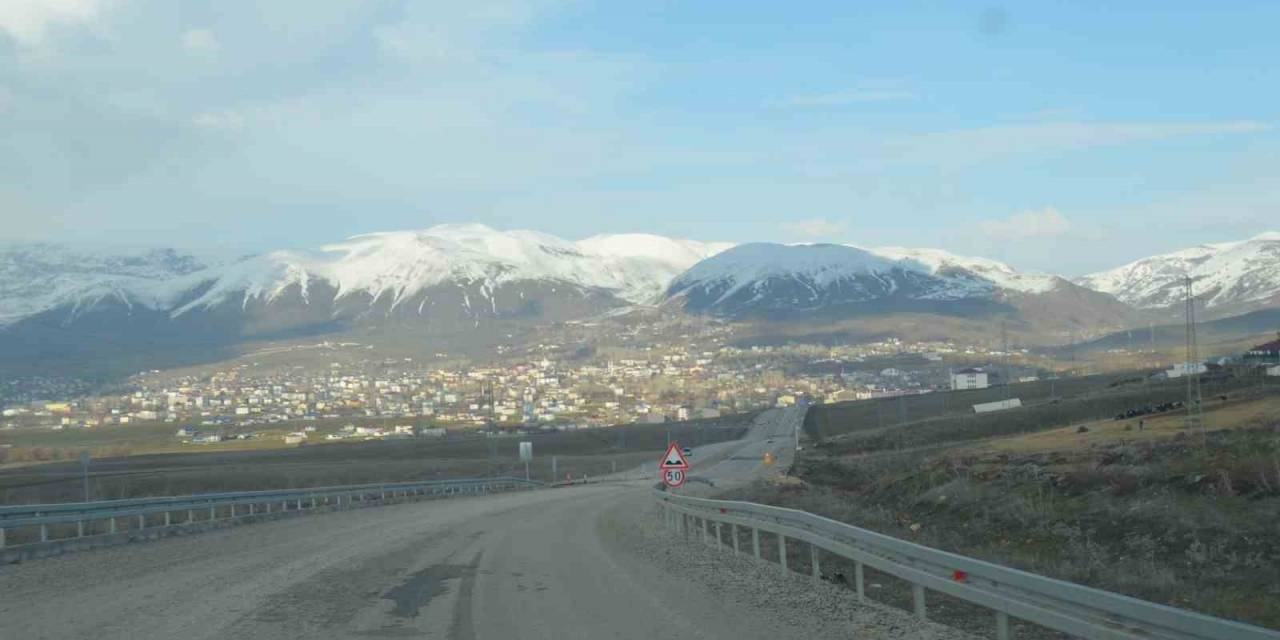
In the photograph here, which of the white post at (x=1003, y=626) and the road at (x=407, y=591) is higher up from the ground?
the white post at (x=1003, y=626)

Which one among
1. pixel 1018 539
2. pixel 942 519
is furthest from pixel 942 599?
pixel 942 519

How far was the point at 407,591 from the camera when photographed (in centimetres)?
1475

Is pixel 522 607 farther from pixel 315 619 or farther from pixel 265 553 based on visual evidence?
pixel 265 553

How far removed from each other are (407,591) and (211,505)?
18995 mm

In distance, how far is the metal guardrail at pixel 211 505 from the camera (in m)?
23.4

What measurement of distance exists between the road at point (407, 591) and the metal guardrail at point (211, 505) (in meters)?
1.44

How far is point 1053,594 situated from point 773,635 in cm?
307

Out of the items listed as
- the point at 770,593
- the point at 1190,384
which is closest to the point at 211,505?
the point at 770,593

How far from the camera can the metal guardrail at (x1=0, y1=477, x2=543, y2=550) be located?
76.8 feet

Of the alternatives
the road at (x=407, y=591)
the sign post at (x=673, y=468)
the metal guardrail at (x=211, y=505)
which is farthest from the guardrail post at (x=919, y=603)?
the sign post at (x=673, y=468)

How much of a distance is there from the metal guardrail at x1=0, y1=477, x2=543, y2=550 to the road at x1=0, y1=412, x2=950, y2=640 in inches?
56.5

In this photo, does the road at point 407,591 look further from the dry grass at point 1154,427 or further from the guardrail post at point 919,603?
the dry grass at point 1154,427

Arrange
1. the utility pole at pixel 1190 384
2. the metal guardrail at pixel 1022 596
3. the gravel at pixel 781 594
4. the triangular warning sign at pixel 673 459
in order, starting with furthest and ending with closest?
the utility pole at pixel 1190 384, the triangular warning sign at pixel 673 459, the gravel at pixel 781 594, the metal guardrail at pixel 1022 596

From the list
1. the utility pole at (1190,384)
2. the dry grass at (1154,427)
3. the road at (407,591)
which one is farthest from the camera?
the dry grass at (1154,427)
